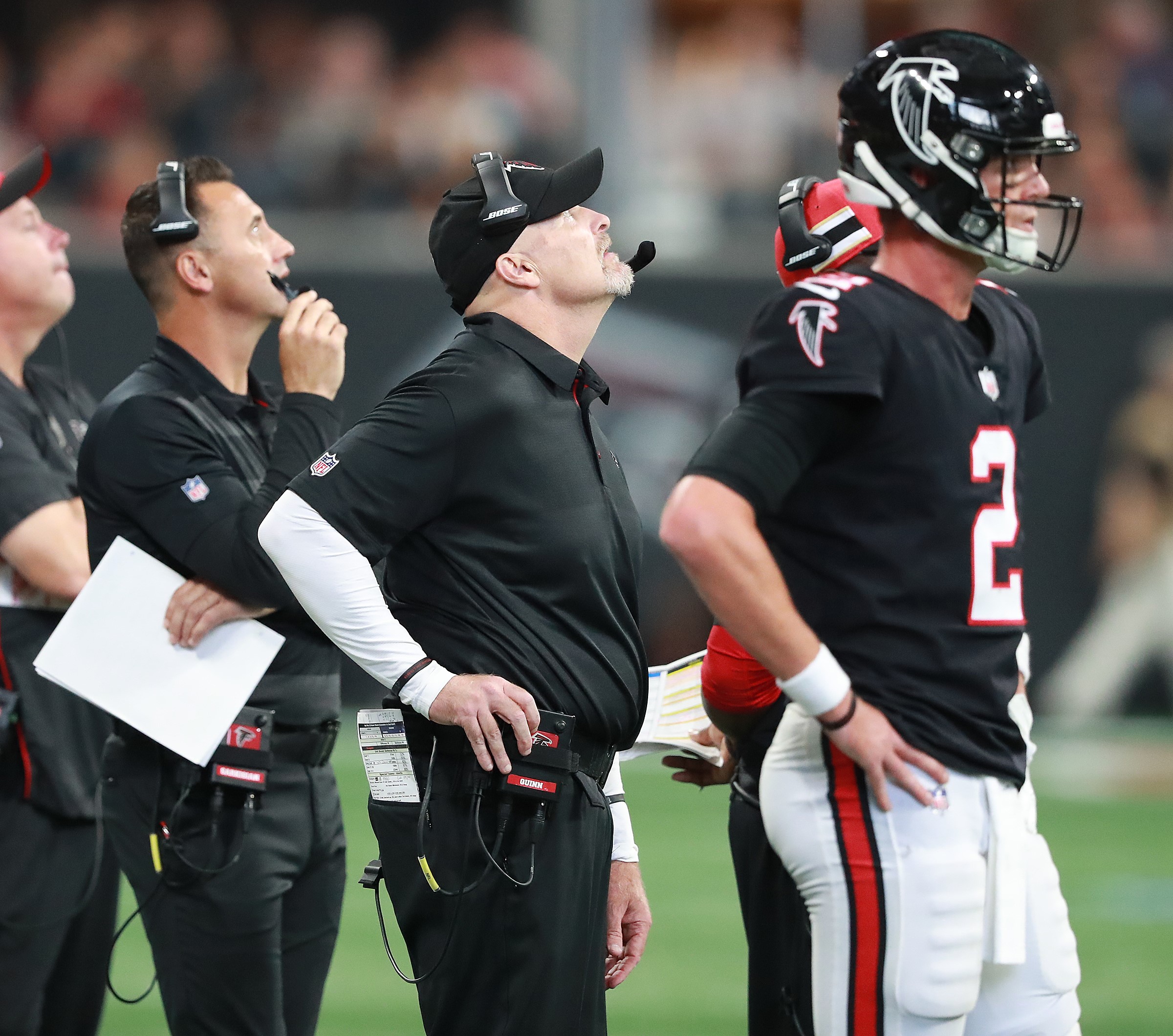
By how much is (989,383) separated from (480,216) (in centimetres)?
107

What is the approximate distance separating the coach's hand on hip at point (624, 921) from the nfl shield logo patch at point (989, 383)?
1170 millimetres

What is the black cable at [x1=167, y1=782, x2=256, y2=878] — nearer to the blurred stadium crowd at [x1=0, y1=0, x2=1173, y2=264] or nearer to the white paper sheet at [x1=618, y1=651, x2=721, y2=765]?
the white paper sheet at [x1=618, y1=651, x2=721, y2=765]

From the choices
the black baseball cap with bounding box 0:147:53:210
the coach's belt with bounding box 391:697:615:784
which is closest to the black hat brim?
the coach's belt with bounding box 391:697:615:784

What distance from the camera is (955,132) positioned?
8.54 ft

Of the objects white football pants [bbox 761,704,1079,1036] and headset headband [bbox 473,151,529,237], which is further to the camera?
headset headband [bbox 473,151,529,237]

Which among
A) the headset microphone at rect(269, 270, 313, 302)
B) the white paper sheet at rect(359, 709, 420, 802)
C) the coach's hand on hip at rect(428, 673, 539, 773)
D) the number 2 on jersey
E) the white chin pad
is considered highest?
the white chin pad

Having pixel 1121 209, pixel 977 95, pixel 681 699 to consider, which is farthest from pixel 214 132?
pixel 977 95

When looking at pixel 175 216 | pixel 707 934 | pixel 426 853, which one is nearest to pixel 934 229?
pixel 426 853

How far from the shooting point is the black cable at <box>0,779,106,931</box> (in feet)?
12.7

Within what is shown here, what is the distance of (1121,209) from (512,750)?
9.70 m

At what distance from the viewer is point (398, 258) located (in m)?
10.4

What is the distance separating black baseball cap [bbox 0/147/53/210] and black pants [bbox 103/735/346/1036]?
4.97 ft

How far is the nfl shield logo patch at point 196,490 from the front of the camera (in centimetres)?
343

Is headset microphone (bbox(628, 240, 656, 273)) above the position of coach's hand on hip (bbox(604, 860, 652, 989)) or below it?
above
